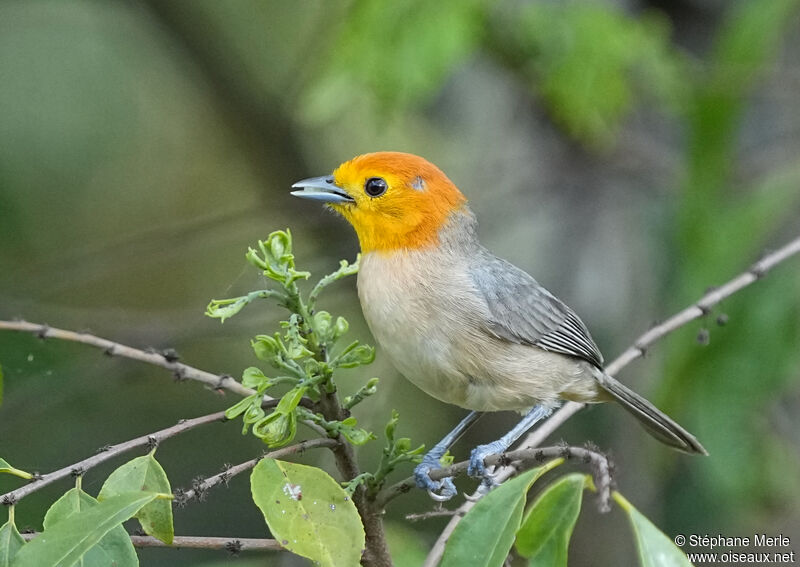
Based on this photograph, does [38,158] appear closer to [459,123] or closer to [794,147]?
[459,123]

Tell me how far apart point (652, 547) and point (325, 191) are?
213 cm

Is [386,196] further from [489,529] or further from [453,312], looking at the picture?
[489,529]

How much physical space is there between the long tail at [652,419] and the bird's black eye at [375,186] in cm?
113

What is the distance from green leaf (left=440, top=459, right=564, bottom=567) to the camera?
7.11ft

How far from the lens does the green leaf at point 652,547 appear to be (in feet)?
6.81

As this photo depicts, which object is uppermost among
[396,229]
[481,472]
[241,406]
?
[396,229]

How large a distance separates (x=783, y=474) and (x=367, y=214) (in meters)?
3.24

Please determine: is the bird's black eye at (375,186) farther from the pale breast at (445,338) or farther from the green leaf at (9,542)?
the green leaf at (9,542)

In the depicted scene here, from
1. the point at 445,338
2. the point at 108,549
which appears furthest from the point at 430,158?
the point at 108,549

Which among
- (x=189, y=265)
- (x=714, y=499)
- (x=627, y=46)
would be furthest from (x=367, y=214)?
(x=189, y=265)

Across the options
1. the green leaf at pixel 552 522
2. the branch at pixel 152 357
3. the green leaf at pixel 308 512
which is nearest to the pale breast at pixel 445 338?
the branch at pixel 152 357

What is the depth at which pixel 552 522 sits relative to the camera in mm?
2188

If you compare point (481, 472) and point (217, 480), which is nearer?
point (217, 480)

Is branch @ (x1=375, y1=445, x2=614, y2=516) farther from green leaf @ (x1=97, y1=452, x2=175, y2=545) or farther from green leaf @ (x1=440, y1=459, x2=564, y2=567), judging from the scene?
green leaf @ (x1=97, y1=452, x2=175, y2=545)
